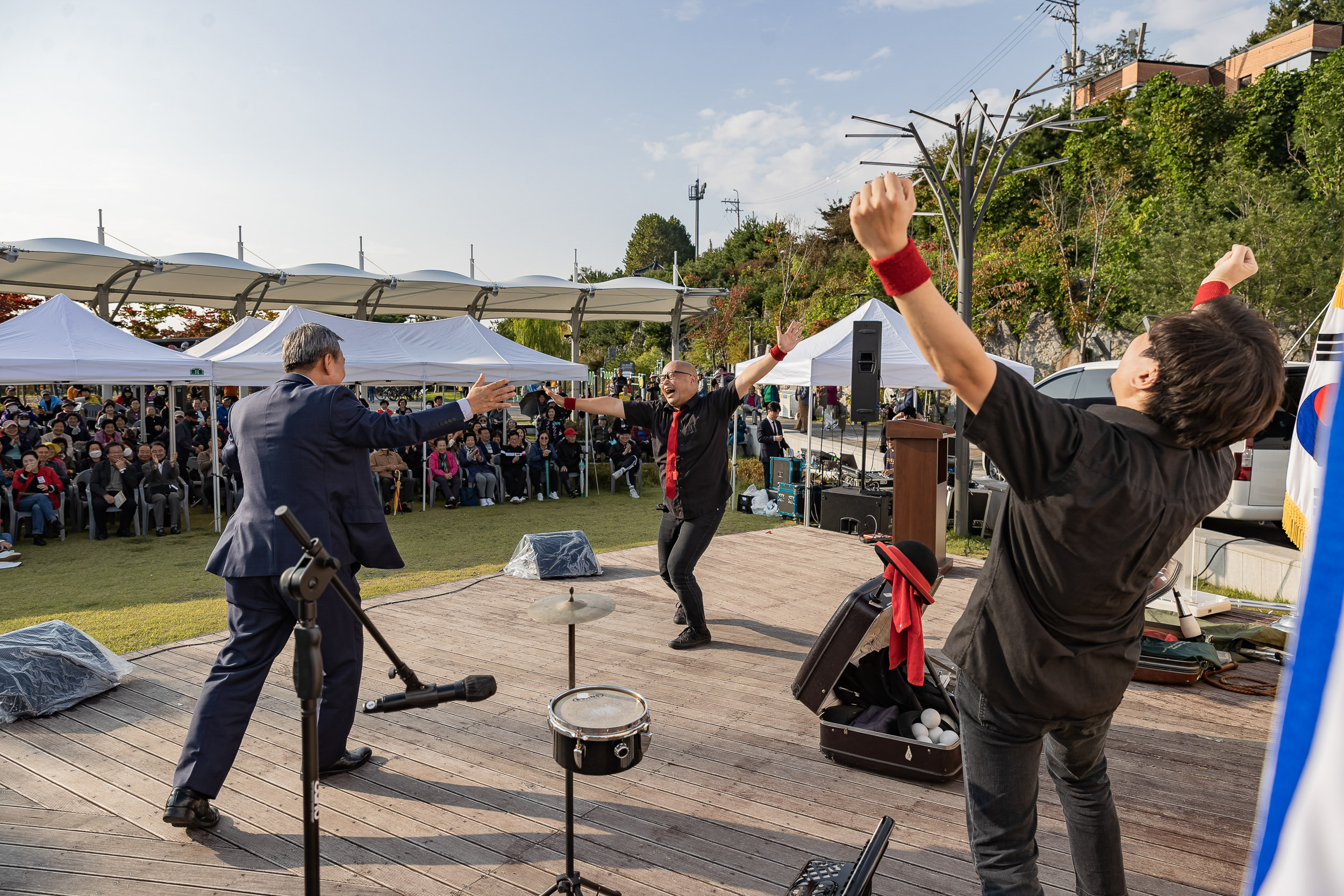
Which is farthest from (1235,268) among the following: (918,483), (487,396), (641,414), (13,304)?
(13,304)

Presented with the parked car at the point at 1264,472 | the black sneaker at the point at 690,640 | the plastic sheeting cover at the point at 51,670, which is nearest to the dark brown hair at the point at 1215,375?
the black sneaker at the point at 690,640

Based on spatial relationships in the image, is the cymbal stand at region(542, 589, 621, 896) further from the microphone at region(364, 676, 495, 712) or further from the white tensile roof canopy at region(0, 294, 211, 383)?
the white tensile roof canopy at region(0, 294, 211, 383)

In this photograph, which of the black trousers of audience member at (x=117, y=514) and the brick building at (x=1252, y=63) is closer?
the black trousers of audience member at (x=117, y=514)

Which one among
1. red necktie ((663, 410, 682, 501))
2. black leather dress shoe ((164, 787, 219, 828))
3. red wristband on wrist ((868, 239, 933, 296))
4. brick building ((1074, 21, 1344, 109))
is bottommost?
black leather dress shoe ((164, 787, 219, 828))

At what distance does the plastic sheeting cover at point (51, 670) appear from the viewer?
4293mm

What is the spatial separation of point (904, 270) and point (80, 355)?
1208cm

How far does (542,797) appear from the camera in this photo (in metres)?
3.54

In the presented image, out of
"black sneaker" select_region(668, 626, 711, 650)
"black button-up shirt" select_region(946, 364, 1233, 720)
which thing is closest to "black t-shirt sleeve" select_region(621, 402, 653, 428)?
"black sneaker" select_region(668, 626, 711, 650)

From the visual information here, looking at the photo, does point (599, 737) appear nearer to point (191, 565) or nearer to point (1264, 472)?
point (191, 565)

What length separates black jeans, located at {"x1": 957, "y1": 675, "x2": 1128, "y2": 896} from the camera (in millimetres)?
2045

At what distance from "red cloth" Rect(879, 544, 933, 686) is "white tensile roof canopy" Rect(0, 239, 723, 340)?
1565 centimetres

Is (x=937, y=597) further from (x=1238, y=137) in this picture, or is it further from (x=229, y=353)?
(x=1238, y=137)

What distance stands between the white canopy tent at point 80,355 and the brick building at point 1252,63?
36631mm

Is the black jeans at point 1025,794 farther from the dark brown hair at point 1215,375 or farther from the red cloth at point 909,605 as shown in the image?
the red cloth at point 909,605
